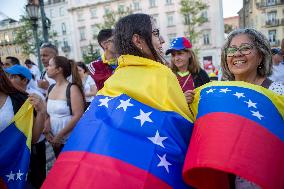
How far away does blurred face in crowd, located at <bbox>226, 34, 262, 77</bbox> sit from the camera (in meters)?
2.49

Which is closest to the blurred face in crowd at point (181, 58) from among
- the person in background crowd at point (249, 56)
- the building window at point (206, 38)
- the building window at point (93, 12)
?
the person in background crowd at point (249, 56)

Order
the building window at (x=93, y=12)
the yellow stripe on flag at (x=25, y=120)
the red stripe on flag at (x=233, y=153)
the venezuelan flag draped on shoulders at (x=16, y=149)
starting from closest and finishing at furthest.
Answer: the red stripe on flag at (x=233, y=153)
the venezuelan flag draped on shoulders at (x=16, y=149)
the yellow stripe on flag at (x=25, y=120)
the building window at (x=93, y=12)

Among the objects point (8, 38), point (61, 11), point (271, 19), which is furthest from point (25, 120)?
point (8, 38)

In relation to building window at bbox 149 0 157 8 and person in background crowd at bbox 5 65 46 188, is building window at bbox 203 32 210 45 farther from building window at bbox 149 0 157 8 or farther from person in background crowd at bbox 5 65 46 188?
person in background crowd at bbox 5 65 46 188

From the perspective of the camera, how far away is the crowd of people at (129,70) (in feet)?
7.38

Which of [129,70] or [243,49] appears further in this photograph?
[243,49]

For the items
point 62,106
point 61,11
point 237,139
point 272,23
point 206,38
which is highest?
point 61,11

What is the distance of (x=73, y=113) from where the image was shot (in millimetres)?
4082

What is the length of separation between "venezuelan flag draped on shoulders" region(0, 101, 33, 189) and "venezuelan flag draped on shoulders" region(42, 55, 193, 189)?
1.24 metres

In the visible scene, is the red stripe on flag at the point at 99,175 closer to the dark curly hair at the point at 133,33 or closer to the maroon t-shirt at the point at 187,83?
the dark curly hair at the point at 133,33

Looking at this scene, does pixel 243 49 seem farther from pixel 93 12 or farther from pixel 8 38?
pixel 8 38

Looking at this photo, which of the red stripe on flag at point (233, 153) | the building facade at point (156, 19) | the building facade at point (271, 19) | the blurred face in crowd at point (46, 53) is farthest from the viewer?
the building facade at point (271, 19)

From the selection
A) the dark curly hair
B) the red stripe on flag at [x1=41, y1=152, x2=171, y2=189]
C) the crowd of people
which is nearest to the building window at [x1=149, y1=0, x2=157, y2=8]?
the crowd of people

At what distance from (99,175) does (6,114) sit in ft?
5.62
